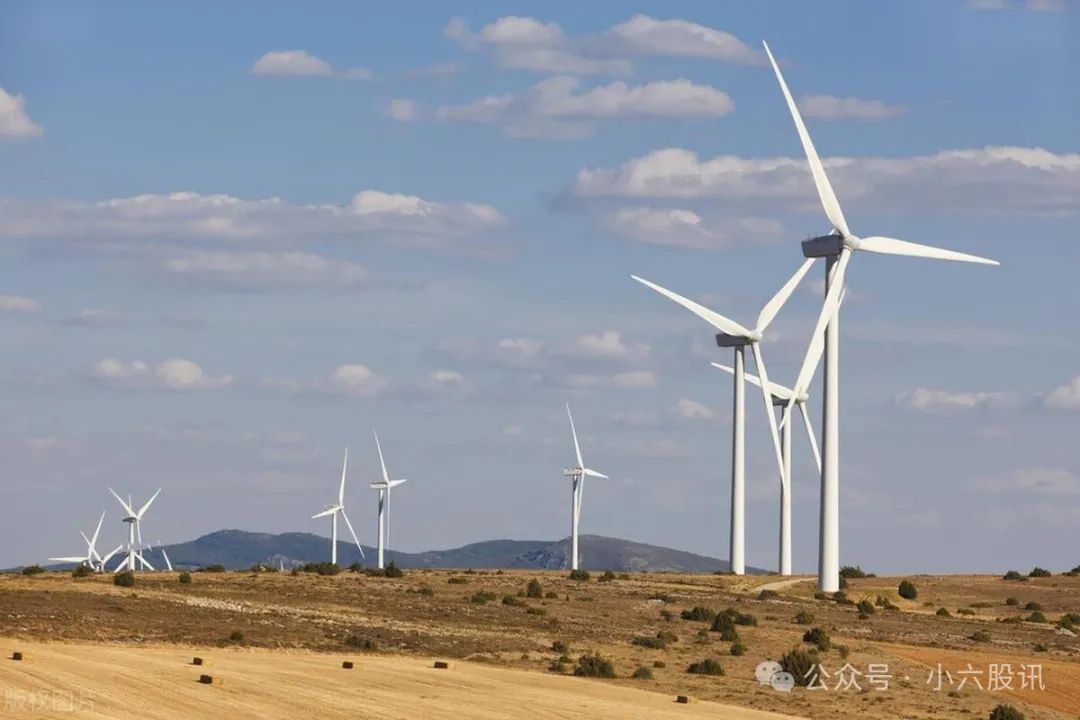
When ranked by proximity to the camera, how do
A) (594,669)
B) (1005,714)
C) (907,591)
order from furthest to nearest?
(907,591) → (594,669) → (1005,714)

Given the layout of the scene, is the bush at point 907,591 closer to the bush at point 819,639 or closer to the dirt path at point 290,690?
the bush at point 819,639

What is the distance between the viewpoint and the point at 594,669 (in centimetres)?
A: 7131

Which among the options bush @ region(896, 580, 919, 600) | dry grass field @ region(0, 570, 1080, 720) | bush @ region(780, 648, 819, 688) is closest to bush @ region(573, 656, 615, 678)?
dry grass field @ region(0, 570, 1080, 720)

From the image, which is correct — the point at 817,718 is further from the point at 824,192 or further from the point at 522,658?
the point at 824,192

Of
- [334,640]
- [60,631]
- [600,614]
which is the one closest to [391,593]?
[600,614]

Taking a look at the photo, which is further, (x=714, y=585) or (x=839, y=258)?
(x=714, y=585)

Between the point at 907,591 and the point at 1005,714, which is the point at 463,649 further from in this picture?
the point at 907,591

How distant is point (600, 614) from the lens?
316 ft

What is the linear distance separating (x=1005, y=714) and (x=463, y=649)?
22710 mm

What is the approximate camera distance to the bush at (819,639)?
83.0 meters

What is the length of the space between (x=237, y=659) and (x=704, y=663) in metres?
18.9

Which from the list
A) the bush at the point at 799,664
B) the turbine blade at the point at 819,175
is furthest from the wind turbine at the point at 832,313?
the bush at the point at 799,664

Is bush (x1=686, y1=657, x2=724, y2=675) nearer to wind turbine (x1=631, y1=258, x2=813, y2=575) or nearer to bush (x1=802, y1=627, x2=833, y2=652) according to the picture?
bush (x1=802, y1=627, x2=833, y2=652)

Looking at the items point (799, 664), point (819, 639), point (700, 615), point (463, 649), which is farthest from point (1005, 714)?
point (700, 615)
